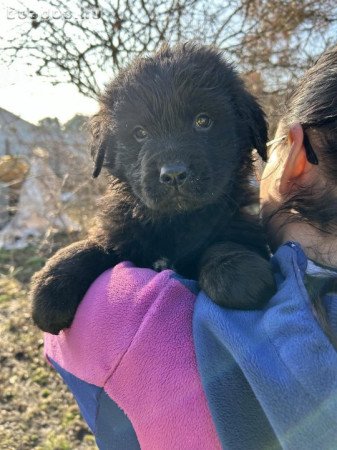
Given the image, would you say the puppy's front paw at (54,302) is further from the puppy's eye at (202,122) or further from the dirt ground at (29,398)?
the dirt ground at (29,398)

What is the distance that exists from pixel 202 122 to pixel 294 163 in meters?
0.47

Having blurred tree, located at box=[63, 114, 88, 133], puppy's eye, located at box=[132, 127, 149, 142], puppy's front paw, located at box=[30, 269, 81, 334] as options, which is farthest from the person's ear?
blurred tree, located at box=[63, 114, 88, 133]

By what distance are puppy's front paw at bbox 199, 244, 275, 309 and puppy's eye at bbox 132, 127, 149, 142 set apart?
586 millimetres

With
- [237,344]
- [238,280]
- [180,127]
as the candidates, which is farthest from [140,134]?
[237,344]

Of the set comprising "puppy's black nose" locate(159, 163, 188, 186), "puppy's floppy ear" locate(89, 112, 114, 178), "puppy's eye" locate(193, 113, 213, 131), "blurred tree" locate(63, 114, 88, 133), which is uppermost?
"puppy's eye" locate(193, 113, 213, 131)

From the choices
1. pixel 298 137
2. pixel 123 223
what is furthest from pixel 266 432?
pixel 123 223

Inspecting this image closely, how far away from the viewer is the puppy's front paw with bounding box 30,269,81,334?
1655 millimetres

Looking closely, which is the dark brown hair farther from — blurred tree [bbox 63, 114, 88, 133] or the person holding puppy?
blurred tree [bbox 63, 114, 88, 133]

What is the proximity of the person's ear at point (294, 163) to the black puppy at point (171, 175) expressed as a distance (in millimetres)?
239

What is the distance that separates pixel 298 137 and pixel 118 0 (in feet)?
11.4

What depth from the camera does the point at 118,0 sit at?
4.46 m

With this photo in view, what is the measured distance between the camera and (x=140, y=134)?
1.98 metres

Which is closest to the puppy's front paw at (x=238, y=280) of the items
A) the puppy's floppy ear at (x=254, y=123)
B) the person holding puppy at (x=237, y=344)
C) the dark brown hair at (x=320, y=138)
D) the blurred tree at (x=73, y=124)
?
the person holding puppy at (x=237, y=344)

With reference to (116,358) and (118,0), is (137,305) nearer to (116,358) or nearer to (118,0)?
(116,358)
